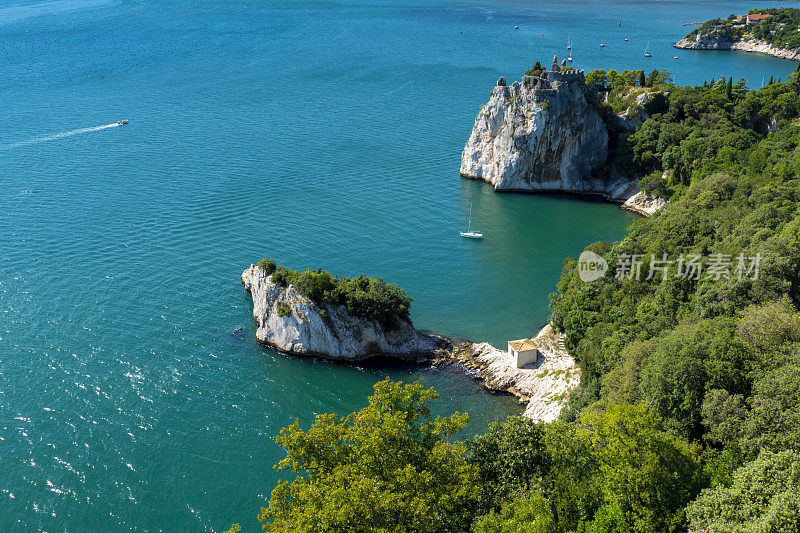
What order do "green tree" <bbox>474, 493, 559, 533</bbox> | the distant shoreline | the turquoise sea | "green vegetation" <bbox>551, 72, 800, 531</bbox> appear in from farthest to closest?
1. the distant shoreline
2. the turquoise sea
3. "green vegetation" <bbox>551, 72, 800, 531</bbox>
4. "green tree" <bbox>474, 493, 559, 533</bbox>

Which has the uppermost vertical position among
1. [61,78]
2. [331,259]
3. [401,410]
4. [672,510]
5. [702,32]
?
[702,32]

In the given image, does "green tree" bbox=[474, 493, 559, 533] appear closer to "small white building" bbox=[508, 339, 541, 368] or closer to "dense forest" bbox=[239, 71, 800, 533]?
"dense forest" bbox=[239, 71, 800, 533]

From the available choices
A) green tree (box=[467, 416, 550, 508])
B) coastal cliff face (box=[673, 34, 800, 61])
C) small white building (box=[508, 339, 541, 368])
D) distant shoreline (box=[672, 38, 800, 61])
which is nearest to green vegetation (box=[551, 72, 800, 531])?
small white building (box=[508, 339, 541, 368])

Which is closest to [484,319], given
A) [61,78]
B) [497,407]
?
[497,407]

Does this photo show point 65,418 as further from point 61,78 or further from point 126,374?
point 61,78

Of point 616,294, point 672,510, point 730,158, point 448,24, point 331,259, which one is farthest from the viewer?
point 448,24

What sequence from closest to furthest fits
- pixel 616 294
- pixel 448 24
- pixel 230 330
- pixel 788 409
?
1. pixel 788 409
2. pixel 616 294
3. pixel 230 330
4. pixel 448 24

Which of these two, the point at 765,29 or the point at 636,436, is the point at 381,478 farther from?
the point at 765,29
